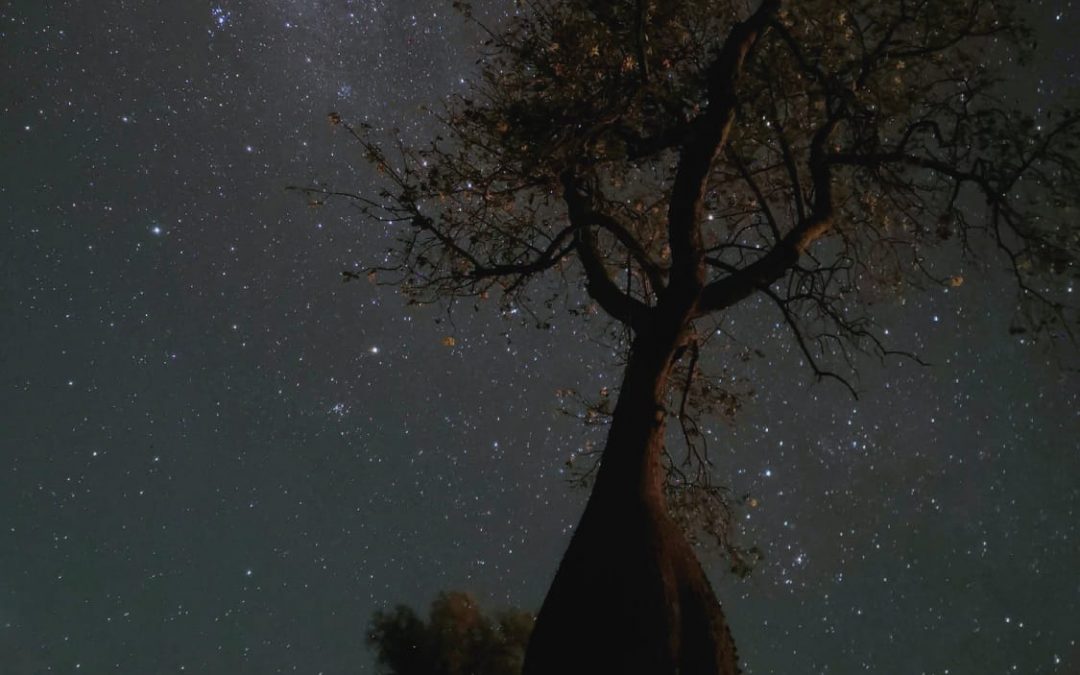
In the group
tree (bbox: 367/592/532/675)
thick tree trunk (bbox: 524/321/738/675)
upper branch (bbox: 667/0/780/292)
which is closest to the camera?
thick tree trunk (bbox: 524/321/738/675)

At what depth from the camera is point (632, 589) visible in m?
5.78

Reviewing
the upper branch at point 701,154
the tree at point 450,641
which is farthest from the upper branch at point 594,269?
the tree at point 450,641

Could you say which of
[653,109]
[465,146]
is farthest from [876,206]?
[465,146]

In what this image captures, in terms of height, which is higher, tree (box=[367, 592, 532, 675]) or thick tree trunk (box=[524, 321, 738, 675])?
tree (box=[367, 592, 532, 675])

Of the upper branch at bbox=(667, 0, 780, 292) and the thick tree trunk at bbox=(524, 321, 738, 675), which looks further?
the upper branch at bbox=(667, 0, 780, 292)

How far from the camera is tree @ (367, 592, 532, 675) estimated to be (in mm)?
14828

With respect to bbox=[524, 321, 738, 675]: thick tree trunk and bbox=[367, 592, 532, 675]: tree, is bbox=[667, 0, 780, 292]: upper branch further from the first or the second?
bbox=[367, 592, 532, 675]: tree

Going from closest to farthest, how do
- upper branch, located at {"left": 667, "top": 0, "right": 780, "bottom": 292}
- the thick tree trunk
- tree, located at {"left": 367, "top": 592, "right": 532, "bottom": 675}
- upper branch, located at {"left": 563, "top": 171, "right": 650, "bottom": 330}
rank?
1. the thick tree trunk
2. upper branch, located at {"left": 667, "top": 0, "right": 780, "bottom": 292}
3. upper branch, located at {"left": 563, "top": 171, "right": 650, "bottom": 330}
4. tree, located at {"left": 367, "top": 592, "right": 532, "bottom": 675}

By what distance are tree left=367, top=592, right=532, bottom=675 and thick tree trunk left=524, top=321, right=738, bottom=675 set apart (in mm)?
9497

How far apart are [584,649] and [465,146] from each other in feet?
16.0

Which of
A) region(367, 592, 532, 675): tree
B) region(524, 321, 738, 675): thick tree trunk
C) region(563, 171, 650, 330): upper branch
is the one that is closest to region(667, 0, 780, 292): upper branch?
region(563, 171, 650, 330): upper branch

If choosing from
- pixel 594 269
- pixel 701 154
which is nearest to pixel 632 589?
pixel 594 269

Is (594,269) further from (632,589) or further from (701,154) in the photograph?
(632,589)

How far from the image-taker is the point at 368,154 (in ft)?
26.1
